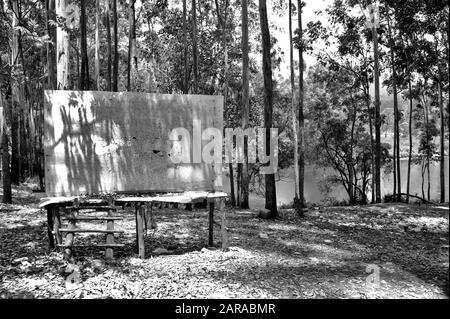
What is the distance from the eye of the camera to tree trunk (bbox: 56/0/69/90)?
7.78 meters

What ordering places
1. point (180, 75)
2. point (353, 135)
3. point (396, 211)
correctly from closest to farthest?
point (396, 211)
point (180, 75)
point (353, 135)

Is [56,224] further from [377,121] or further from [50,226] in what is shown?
[377,121]

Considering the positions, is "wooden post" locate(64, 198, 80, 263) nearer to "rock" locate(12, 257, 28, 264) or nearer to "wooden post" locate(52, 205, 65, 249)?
"wooden post" locate(52, 205, 65, 249)

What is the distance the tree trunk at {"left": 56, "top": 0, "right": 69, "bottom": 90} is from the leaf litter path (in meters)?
3.11

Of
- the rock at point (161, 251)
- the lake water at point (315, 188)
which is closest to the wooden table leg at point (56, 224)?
the rock at point (161, 251)

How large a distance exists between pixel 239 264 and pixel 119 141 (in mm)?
2779

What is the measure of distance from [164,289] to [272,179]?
735cm

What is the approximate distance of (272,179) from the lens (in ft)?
38.5

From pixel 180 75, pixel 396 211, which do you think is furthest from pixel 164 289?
pixel 180 75

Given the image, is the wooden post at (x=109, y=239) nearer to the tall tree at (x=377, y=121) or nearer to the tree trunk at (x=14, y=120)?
the tree trunk at (x=14, y=120)

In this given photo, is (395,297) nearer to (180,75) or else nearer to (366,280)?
(366,280)

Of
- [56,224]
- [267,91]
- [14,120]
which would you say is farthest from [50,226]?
[14,120]

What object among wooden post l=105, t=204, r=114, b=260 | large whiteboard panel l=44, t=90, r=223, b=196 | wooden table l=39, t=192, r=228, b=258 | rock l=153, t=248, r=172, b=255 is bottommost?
rock l=153, t=248, r=172, b=255

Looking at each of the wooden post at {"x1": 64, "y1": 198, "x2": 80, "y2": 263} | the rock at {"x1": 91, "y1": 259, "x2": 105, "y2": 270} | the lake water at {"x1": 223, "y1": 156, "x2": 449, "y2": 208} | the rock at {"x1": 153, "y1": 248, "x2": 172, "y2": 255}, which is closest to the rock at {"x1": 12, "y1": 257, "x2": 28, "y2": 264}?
the wooden post at {"x1": 64, "y1": 198, "x2": 80, "y2": 263}
